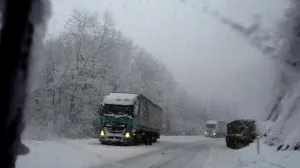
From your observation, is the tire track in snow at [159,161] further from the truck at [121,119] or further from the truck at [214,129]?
the truck at [214,129]

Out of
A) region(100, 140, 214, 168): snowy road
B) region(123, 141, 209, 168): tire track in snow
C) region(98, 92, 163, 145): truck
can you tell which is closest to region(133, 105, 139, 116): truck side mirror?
region(98, 92, 163, 145): truck

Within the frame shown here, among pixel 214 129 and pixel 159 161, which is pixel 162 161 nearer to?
pixel 159 161

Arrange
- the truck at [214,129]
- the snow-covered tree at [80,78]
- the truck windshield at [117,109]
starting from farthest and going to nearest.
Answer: the truck at [214,129], the snow-covered tree at [80,78], the truck windshield at [117,109]

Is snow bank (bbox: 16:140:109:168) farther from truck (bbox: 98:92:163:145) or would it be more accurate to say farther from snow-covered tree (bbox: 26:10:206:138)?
snow-covered tree (bbox: 26:10:206:138)

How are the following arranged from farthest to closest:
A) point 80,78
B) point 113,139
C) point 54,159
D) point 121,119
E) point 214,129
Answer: point 214,129
point 80,78
point 121,119
point 113,139
point 54,159

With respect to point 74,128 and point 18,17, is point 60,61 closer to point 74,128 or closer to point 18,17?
point 74,128

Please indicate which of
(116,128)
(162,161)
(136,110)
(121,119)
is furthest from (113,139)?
(162,161)

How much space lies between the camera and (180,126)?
93750 millimetres

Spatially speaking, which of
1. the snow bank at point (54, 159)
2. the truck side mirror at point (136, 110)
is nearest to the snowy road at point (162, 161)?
the snow bank at point (54, 159)

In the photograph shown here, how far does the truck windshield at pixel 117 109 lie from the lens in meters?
27.2

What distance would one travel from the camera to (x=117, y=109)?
27406 mm

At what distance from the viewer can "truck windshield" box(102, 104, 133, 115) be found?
27203mm

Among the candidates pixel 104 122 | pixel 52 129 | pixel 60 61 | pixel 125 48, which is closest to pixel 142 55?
pixel 125 48

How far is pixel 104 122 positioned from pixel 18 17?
753 inches
